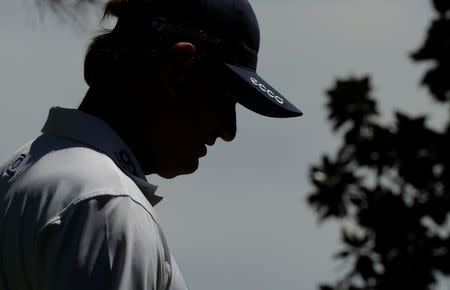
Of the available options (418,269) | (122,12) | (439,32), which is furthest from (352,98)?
(122,12)

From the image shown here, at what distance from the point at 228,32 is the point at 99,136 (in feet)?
1.61

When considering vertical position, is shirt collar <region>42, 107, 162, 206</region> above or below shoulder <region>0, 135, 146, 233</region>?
above

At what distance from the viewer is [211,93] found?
9.04 ft

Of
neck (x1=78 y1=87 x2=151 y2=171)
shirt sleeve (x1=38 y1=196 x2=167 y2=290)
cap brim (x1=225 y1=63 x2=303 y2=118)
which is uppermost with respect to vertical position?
cap brim (x1=225 y1=63 x2=303 y2=118)

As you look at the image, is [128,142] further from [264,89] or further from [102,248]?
[102,248]

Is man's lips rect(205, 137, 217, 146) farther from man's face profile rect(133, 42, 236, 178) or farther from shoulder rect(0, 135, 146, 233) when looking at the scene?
shoulder rect(0, 135, 146, 233)

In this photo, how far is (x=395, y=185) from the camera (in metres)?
22.6

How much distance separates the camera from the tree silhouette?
21422 mm

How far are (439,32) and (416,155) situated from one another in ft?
7.86

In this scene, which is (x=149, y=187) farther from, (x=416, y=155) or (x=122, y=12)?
(x=416, y=155)

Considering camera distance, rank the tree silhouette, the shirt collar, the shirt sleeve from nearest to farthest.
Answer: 1. the shirt sleeve
2. the shirt collar
3. the tree silhouette

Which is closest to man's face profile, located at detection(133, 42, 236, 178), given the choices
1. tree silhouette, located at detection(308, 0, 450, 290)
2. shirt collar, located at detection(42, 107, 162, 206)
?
shirt collar, located at detection(42, 107, 162, 206)

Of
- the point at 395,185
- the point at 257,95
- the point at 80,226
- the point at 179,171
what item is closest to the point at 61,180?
the point at 80,226

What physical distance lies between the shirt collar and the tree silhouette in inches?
747
